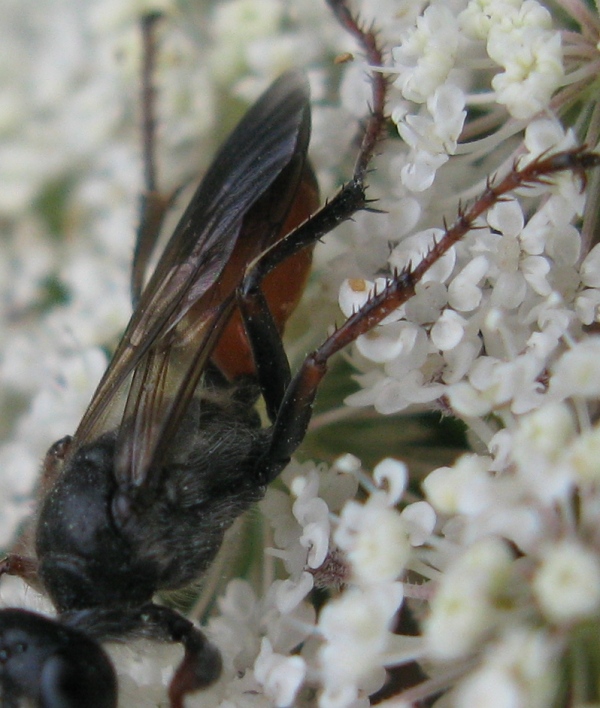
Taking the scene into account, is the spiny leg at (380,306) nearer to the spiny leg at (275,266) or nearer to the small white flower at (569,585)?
the spiny leg at (275,266)

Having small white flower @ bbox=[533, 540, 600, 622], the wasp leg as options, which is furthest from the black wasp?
small white flower @ bbox=[533, 540, 600, 622]

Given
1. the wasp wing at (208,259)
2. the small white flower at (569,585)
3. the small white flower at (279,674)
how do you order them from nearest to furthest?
the small white flower at (569,585) → the small white flower at (279,674) → the wasp wing at (208,259)

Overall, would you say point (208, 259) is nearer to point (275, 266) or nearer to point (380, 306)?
point (275, 266)

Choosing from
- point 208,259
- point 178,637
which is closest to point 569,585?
point 178,637

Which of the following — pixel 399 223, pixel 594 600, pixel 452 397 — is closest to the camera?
pixel 594 600

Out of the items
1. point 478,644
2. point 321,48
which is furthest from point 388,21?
point 478,644

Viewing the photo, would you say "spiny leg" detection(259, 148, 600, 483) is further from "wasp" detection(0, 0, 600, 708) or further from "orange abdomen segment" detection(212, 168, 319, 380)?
"orange abdomen segment" detection(212, 168, 319, 380)

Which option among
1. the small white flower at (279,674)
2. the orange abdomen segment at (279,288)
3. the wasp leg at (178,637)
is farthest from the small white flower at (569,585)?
the orange abdomen segment at (279,288)

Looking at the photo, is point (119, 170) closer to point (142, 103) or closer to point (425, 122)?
point (142, 103)
